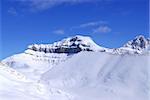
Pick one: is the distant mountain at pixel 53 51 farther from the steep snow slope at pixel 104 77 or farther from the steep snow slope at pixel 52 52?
the steep snow slope at pixel 104 77

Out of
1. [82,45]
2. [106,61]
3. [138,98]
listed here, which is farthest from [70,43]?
[138,98]

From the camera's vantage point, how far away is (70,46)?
18038cm

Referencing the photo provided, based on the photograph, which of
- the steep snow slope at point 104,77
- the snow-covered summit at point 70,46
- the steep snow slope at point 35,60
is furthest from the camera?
the snow-covered summit at point 70,46

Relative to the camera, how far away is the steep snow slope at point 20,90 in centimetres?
3136

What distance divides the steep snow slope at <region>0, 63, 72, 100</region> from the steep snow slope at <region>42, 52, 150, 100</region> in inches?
424

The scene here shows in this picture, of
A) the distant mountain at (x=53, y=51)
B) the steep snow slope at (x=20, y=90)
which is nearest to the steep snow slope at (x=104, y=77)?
the steep snow slope at (x=20, y=90)

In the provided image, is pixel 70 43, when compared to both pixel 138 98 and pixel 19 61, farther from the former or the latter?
pixel 138 98

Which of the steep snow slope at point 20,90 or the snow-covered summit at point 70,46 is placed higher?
the snow-covered summit at point 70,46

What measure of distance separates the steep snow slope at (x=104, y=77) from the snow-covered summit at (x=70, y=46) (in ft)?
306

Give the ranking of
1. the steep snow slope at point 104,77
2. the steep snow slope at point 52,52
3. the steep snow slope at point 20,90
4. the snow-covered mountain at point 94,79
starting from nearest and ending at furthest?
the steep snow slope at point 20,90 < the snow-covered mountain at point 94,79 < the steep snow slope at point 104,77 < the steep snow slope at point 52,52

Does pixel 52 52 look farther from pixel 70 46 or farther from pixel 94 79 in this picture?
pixel 94 79

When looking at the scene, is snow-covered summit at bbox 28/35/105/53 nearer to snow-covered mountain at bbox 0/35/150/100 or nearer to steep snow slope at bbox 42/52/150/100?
snow-covered mountain at bbox 0/35/150/100

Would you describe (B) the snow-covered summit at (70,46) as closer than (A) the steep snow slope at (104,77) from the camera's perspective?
No

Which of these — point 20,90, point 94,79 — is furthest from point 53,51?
point 20,90
